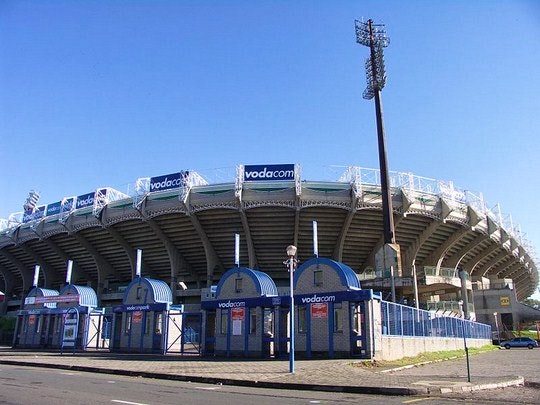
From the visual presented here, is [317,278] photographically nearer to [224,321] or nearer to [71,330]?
[224,321]

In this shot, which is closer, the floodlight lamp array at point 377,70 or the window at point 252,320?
the window at point 252,320

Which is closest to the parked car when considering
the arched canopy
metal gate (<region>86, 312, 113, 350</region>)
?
metal gate (<region>86, 312, 113, 350</region>)

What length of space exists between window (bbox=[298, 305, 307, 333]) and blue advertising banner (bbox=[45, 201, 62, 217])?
4102cm

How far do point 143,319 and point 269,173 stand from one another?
18535 mm

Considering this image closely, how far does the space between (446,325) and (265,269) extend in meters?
23.8

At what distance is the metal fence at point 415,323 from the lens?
22.7 metres

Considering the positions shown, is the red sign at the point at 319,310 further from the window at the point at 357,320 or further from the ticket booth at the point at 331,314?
the window at the point at 357,320

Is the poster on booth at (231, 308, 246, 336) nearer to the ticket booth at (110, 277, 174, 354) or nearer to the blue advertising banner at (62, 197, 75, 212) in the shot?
the ticket booth at (110, 277, 174, 354)

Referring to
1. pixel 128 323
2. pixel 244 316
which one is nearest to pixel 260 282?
pixel 244 316

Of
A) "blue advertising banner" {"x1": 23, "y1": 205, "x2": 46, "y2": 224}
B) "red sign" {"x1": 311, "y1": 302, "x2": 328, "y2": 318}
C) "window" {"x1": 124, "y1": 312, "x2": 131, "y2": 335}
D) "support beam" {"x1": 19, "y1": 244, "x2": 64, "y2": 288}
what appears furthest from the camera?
"support beam" {"x1": 19, "y1": 244, "x2": 64, "y2": 288}

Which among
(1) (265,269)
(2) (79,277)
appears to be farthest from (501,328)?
(2) (79,277)

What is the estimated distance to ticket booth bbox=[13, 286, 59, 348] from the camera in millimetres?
38719

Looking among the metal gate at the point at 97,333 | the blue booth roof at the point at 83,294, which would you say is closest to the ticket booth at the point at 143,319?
the metal gate at the point at 97,333

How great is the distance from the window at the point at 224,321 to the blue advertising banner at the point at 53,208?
36.1 metres
